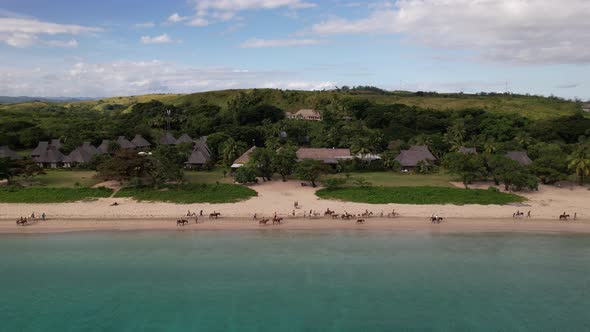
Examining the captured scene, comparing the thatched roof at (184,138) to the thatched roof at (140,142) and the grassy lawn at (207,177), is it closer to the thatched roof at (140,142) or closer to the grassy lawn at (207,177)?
the thatched roof at (140,142)

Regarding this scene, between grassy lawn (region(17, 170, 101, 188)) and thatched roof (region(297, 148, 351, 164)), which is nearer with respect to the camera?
grassy lawn (region(17, 170, 101, 188))

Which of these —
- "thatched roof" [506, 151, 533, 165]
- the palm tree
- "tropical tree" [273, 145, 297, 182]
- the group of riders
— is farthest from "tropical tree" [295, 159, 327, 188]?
the palm tree

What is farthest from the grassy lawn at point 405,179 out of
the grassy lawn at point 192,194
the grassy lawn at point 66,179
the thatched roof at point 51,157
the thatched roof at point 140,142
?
the thatched roof at point 51,157

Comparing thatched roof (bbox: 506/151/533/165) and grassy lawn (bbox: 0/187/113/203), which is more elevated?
thatched roof (bbox: 506/151/533/165)

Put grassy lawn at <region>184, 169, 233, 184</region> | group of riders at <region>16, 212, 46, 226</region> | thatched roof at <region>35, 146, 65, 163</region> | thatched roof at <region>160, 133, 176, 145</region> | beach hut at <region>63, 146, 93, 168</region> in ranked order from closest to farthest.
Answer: group of riders at <region>16, 212, 46, 226</region> < grassy lawn at <region>184, 169, 233, 184</region> < beach hut at <region>63, 146, 93, 168</region> < thatched roof at <region>35, 146, 65, 163</region> < thatched roof at <region>160, 133, 176, 145</region>

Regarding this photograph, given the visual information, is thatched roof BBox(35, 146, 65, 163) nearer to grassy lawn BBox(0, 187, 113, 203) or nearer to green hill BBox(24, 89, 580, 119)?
grassy lawn BBox(0, 187, 113, 203)

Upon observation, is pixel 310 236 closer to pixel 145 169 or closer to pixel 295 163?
pixel 295 163

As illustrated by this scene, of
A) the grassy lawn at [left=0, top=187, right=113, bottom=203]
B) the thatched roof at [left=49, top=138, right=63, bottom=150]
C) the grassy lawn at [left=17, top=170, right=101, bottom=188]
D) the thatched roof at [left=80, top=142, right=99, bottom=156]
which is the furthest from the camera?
the thatched roof at [left=49, top=138, right=63, bottom=150]

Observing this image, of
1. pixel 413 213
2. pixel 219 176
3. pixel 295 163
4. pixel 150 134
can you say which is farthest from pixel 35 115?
pixel 413 213
